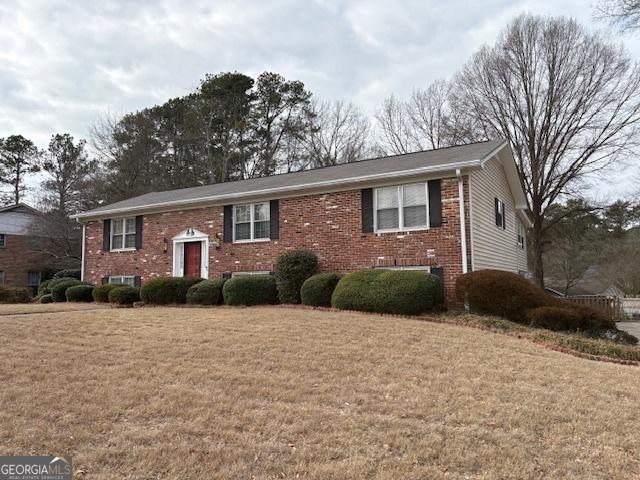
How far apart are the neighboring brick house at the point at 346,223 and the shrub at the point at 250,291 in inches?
60.4

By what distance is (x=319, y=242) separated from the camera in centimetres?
1396

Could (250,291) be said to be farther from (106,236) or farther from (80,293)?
(106,236)

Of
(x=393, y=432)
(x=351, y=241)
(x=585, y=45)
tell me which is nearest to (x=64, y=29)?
(x=351, y=241)

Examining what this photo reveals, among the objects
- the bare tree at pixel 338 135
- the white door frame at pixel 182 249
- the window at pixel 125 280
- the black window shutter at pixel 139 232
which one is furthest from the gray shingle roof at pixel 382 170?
the bare tree at pixel 338 135

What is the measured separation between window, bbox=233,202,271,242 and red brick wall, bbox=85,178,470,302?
12.7 inches

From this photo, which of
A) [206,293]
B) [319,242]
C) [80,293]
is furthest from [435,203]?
[80,293]

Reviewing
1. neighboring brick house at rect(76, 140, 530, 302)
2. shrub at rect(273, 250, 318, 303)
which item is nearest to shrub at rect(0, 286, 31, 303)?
neighboring brick house at rect(76, 140, 530, 302)

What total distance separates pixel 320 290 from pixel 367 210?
9.34ft

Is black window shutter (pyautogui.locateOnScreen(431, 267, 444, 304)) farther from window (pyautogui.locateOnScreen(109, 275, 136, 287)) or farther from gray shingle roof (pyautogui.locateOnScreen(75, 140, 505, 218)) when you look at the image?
window (pyautogui.locateOnScreen(109, 275, 136, 287))

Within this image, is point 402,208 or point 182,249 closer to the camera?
point 402,208

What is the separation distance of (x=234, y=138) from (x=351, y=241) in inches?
918

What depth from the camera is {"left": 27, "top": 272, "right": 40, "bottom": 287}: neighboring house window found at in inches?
1212

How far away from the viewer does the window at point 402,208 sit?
1252cm

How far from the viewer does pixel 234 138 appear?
3416cm
